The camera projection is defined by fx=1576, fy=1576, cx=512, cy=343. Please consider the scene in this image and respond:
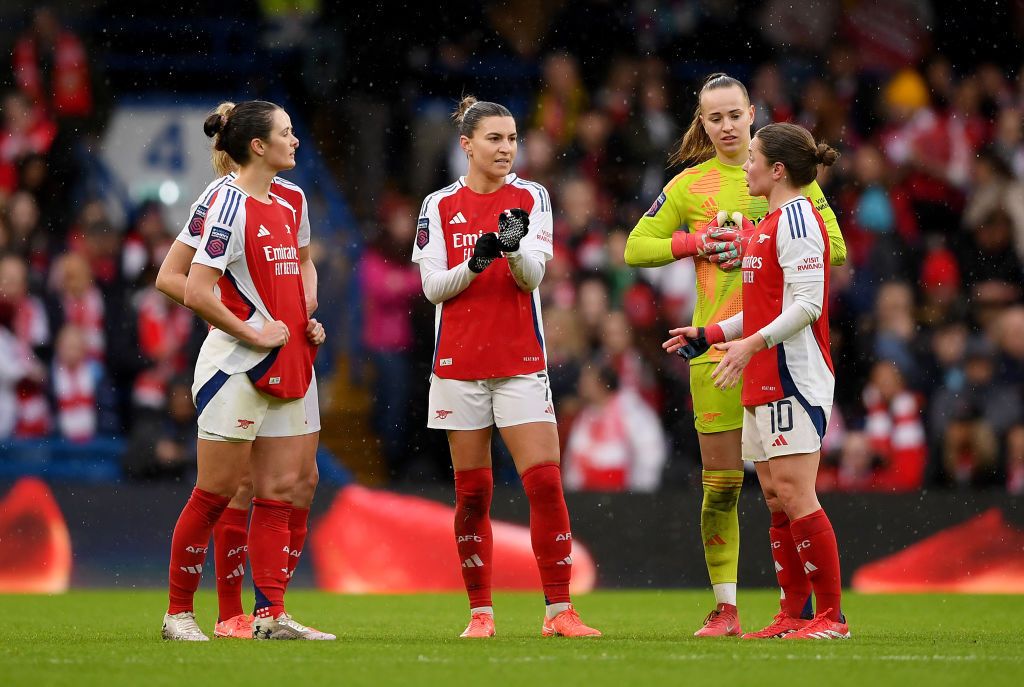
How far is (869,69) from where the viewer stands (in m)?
14.8

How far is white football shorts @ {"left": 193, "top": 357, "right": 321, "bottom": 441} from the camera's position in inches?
255

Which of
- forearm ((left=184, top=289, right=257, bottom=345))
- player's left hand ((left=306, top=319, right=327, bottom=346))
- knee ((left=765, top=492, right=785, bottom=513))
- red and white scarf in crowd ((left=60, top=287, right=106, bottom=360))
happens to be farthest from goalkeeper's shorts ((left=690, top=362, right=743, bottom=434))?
red and white scarf in crowd ((left=60, top=287, right=106, bottom=360))

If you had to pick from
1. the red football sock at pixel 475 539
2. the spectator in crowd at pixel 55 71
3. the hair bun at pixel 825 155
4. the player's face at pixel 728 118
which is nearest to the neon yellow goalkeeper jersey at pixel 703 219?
the player's face at pixel 728 118

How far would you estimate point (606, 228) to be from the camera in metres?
13.2

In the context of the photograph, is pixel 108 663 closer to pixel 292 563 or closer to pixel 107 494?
pixel 292 563

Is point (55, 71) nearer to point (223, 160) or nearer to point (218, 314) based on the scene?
point (223, 160)

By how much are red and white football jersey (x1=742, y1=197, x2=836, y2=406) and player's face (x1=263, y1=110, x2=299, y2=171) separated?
79.0 inches

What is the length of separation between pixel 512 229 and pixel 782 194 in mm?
1170

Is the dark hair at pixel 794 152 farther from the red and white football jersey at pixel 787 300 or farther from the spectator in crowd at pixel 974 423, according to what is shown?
the spectator in crowd at pixel 974 423

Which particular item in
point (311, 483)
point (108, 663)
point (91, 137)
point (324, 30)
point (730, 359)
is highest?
point (324, 30)

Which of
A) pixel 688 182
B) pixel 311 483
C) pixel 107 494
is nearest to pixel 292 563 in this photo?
pixel 311 483

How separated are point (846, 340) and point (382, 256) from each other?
3.72 metres

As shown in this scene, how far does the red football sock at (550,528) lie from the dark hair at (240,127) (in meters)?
1.83

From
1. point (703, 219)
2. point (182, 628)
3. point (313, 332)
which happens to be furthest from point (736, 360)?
point (182, 628)
